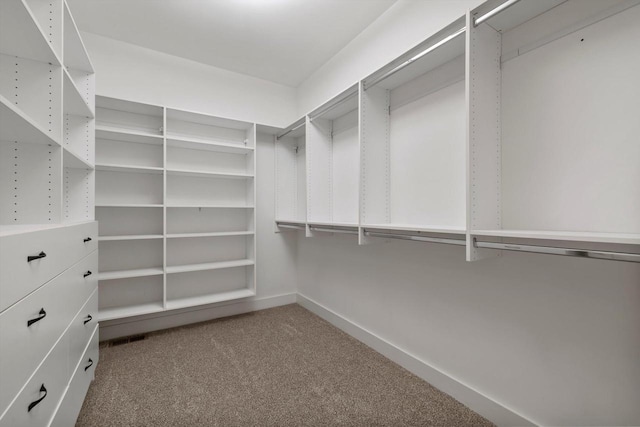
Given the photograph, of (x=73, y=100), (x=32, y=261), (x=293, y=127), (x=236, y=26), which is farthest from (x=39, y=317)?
(x=293, y=127)

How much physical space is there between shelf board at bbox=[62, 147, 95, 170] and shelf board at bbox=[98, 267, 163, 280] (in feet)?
3.38

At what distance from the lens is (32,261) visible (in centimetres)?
96

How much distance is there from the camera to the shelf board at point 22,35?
3.52 feet

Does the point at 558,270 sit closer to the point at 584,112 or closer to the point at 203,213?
the point at 584,112

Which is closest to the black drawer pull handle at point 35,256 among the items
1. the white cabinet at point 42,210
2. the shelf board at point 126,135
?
the white cabinet at point 42,210

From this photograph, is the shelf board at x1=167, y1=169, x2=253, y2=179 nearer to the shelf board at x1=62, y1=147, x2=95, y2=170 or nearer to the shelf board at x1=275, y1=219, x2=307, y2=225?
the shelf board at x1=275, y1=219, x2=307, y2=225

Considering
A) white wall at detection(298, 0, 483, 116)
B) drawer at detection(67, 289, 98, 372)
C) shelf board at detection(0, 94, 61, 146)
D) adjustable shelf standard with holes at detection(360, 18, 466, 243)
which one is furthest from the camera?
white wall at detection(298, 0, 483, 116)

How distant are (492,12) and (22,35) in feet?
6.99

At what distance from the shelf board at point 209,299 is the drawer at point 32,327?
4.53 ft

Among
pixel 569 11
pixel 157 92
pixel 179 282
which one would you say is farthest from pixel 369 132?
pixel 179 282

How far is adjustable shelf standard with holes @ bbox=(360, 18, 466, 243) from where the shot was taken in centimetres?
176

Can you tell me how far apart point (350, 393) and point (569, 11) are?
240 centimetres

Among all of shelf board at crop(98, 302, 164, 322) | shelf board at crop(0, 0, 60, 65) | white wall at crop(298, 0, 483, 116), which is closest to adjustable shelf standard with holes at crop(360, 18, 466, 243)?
white wall at crop(298, 0, 483, 116)

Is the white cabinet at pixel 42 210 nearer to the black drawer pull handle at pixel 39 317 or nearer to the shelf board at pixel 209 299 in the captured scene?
the black drawer pull handle at pixel 39 317
